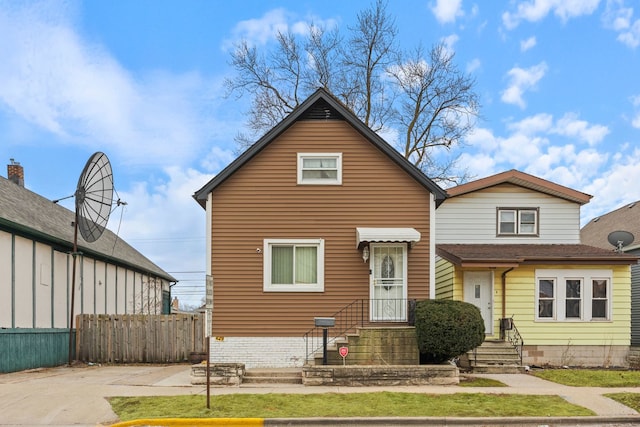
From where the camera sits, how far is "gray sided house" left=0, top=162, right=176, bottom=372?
46.3 ft

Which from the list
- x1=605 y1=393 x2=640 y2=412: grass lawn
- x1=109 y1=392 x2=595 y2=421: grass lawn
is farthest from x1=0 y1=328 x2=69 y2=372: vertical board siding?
x1=605 y1=393 x2=640 y2=412: grass lawn

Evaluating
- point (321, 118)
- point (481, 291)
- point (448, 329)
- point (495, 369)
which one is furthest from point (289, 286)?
point (481, 291)

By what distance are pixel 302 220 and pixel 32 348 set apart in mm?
8144

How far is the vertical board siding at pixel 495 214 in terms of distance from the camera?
60.4 feet

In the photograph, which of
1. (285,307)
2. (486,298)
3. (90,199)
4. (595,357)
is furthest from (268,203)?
(595,357)

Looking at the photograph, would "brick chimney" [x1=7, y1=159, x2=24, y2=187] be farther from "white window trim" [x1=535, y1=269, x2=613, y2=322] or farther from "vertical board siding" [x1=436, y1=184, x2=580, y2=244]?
"white window trim" [x1=535, y1=269, x2=613, y2=322]

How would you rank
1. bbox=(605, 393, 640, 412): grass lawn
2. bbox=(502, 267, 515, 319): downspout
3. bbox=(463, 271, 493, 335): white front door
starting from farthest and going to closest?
bbox=(463, 271, 493, 335): white front door → bbox=(502, 267, 515, 319): downspout → bbox=(605, 393, 640, 412): grass lawn

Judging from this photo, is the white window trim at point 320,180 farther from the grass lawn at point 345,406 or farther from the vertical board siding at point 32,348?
the vertical board siding at point 32,348

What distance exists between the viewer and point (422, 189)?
A: 15000 mm

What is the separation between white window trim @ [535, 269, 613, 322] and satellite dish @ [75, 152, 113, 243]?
44.2 ft

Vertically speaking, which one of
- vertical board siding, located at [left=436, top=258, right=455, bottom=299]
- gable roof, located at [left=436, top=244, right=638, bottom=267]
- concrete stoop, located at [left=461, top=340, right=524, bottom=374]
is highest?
gable roof, located at [left=436, top=244, right=638, bottom=267]

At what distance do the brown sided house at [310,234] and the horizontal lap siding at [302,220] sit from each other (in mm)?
27

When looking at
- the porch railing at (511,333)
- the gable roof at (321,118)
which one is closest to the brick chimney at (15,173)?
the gable roof at (321,118)

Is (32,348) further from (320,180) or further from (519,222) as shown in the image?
(519,222)
